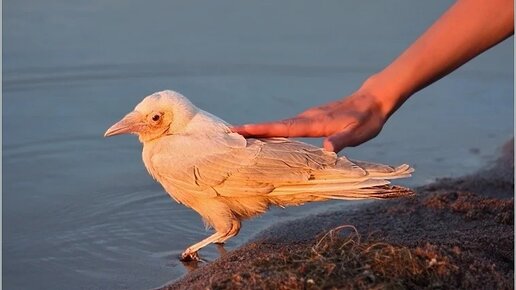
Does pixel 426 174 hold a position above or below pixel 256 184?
below

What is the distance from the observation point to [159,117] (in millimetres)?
5570

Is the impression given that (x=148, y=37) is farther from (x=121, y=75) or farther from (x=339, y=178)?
(x=339, y=178)

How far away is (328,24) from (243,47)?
3.61 ft

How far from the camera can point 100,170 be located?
7.41m

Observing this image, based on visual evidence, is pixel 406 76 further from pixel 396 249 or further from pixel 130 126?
pixel 130 126

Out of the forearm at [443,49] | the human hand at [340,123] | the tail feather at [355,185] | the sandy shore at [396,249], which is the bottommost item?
the sandy shore at [396,249]

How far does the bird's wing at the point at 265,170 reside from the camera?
511 cm

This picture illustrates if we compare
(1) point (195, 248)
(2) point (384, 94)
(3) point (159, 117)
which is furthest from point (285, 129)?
(1) point (195, 248)

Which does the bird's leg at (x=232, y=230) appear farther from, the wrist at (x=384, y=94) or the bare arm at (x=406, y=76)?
the wrist at (x=384, y=94)

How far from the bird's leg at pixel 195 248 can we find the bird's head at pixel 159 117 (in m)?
0.63

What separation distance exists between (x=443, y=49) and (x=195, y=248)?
→ 5.93 feet

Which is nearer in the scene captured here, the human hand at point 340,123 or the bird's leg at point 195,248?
the human hand at point 340,123

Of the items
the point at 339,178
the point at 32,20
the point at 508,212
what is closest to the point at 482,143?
the point at 508,212

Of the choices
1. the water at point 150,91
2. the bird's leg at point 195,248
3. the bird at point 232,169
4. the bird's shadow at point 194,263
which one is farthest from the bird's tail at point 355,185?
the water at point 150,91
